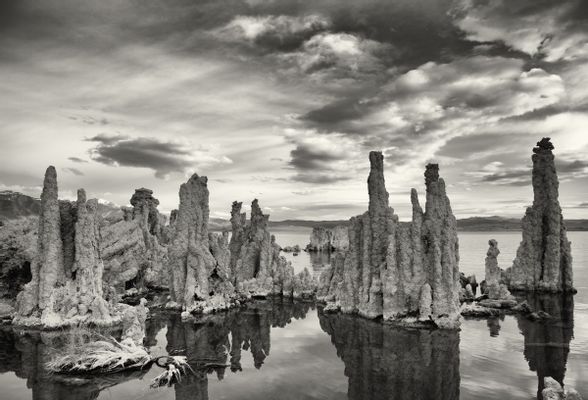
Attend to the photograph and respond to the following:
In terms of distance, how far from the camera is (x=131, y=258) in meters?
69.0

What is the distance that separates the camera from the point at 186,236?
60.0 meters

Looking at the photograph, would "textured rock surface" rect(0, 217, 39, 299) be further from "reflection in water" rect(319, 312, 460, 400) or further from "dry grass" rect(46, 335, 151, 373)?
"reflection in water" rect(319, 312, 460, 400)

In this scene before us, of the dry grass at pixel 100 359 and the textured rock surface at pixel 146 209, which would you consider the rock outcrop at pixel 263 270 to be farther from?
the dry grass at pixel 100 359

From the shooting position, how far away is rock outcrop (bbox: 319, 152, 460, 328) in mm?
47188

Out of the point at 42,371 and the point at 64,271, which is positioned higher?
the point at 64,271

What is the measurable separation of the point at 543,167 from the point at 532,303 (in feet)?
97.2

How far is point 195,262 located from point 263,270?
57.7ft

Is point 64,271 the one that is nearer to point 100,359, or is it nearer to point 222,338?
point 222,338

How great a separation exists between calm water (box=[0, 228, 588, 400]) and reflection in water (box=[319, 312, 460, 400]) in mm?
87

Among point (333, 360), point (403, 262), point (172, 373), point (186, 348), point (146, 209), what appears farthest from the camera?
point (146, 209)

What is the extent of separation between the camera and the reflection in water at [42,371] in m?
28.2

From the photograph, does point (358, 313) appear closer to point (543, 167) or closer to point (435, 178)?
point (435, 178)

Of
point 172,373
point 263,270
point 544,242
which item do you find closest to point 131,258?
point 263,270

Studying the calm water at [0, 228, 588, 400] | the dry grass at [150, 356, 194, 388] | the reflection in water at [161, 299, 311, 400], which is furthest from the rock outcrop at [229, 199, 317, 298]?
the dry grass at [150, 356, 194, 388]
